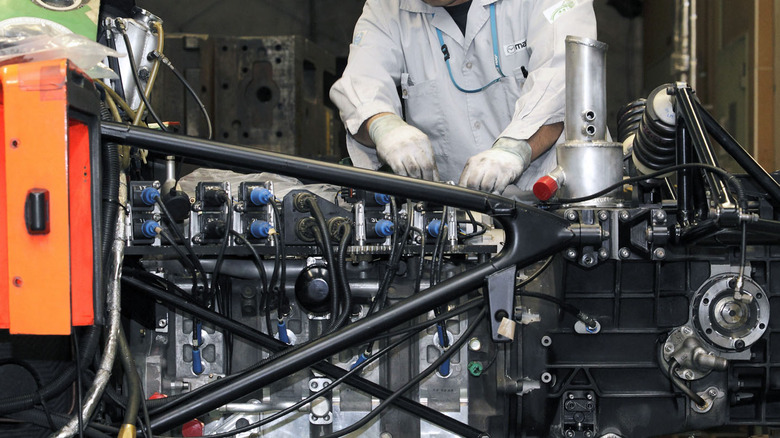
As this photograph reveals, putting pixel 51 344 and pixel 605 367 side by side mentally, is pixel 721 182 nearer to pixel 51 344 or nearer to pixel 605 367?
pixel 605 367

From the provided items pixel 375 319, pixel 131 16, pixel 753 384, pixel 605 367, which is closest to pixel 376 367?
pixel 375 319

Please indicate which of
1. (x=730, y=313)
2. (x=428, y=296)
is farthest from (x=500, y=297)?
(x=730, y=313)

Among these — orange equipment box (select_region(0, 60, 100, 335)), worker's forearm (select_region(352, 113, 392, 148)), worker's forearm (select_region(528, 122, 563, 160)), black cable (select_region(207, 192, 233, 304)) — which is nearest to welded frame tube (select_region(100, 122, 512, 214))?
orange equipment box (select_region(0, 60, 100, 335))

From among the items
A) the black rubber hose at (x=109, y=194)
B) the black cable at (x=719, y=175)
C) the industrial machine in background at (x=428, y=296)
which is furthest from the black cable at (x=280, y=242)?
the black cable at (x=719, y=175)

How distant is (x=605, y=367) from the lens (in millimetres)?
1512

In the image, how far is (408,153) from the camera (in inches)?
74.2

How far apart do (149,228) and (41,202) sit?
398 mm

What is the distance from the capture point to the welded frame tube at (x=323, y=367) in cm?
148

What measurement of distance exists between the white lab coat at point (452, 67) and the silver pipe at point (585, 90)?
2.16 ft

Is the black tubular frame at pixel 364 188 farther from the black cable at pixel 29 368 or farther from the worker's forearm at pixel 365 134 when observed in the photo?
the worker's forearm at pixel 365 134

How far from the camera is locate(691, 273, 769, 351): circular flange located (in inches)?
57.0

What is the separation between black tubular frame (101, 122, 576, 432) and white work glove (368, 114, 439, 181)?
581 millimetres

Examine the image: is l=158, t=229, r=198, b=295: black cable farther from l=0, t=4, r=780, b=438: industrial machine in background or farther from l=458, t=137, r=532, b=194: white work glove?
l=458, t=137, r=532, b=194: white work glove

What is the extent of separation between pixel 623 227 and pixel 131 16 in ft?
3.92
